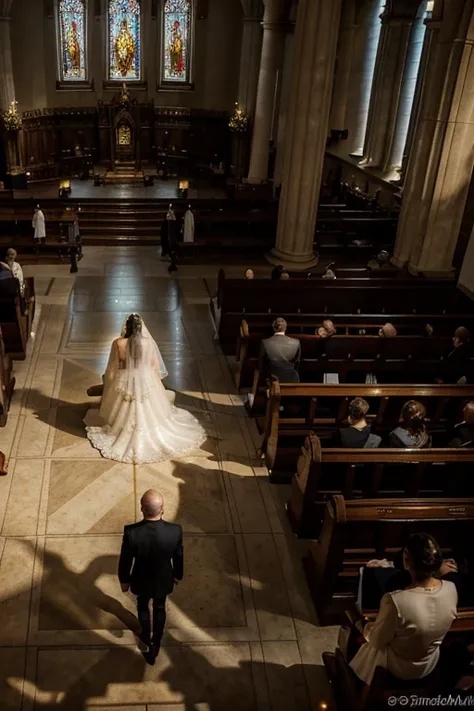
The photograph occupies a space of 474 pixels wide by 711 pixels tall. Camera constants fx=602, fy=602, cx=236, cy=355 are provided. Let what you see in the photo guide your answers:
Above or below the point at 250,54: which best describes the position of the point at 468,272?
below

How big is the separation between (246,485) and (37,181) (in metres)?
18.5

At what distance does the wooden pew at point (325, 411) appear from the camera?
6125mm

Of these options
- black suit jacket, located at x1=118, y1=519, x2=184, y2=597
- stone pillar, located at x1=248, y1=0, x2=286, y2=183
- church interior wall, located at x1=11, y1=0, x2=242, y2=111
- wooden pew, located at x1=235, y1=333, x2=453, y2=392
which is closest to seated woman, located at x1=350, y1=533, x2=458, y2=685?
black suit jacket, located at x1=118, y1=519, x2=184, y2=597

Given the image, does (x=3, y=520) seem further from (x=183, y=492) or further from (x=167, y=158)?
(x=167, y=158)

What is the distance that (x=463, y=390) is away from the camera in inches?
246

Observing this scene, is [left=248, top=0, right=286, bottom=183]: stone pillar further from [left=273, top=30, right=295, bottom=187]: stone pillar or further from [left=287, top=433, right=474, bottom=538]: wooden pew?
[left=287, top=433, right=474, bottom=538]: wooden pew

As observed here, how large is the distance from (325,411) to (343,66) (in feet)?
59.8

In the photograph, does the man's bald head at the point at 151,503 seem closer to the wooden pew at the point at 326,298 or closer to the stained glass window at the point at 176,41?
the wooden pew at the point at 326,298

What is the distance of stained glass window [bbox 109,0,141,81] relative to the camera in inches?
902

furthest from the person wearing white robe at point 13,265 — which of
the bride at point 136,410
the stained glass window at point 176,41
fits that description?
the stained glass window at point 176,41

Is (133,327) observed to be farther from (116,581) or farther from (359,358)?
(359,358)

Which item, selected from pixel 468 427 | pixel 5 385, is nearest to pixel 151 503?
pixel 468 427

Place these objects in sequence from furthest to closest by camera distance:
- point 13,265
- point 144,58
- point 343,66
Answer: point 144,58 → point 343,66 → point 13,265

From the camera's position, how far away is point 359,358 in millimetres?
8250
